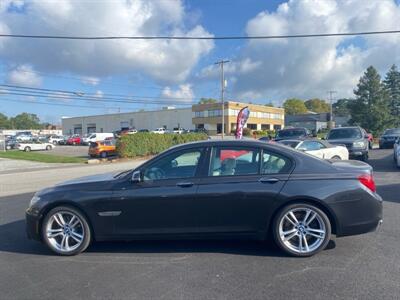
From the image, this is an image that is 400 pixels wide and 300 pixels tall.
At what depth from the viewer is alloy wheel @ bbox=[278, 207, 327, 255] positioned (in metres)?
4.77

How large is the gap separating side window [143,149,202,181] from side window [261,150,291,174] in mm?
879

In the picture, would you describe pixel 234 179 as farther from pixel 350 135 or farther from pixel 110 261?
pixel 350 135

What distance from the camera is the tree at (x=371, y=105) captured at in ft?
187

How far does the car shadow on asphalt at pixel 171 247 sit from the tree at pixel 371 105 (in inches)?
2288

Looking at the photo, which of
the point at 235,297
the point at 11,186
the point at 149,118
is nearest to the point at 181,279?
the point at 235,297

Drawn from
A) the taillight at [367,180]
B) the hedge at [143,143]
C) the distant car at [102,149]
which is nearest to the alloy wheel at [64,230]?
the taillight at [367,180]

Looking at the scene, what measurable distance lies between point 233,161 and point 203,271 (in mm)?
1498

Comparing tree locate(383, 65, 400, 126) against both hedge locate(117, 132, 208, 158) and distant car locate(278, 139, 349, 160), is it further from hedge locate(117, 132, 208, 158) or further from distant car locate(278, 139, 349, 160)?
distant car locate(278, 139, 349, 160)

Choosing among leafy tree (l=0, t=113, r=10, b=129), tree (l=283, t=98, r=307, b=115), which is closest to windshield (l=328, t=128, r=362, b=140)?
tree (l=283, t=98, r=307, b=115)

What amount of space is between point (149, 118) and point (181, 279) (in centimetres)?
8789

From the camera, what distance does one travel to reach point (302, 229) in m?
4.78

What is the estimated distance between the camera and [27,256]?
200 inches

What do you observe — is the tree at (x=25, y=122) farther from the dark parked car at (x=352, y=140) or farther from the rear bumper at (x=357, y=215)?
the rear bumper at (x=357, y=215)

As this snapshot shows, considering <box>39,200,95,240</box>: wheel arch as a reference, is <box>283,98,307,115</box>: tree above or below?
above
